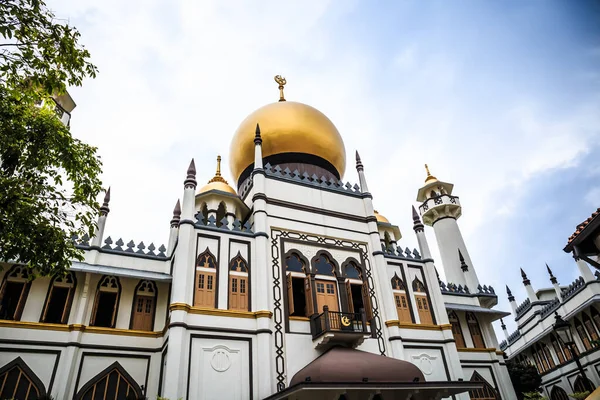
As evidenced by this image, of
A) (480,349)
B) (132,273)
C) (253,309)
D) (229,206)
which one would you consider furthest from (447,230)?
(132,273)

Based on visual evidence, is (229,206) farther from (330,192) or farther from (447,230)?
(447,230)

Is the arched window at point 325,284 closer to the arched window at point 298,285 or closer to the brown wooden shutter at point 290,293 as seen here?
the arched window at point 298,285

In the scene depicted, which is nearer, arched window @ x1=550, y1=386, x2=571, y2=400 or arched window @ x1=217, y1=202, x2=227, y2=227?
arched window @ x1=217, y1=202, x2=227, y2=227

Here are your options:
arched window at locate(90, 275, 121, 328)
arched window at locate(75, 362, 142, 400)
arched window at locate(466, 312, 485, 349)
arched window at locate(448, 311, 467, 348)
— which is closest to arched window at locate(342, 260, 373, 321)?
arched window at locate(448, 311, 467, 348)

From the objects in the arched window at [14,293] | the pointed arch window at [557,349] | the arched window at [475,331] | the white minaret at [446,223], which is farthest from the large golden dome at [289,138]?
the pointed arch window at [557,349]

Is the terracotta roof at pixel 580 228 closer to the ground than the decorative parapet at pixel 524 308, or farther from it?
closer to the ground

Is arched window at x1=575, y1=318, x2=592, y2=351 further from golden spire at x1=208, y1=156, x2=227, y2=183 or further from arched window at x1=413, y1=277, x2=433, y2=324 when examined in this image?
golden spire at x1=208, y1=156, x2=227, y2=183

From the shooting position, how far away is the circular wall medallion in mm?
10922

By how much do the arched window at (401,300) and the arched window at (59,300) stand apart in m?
10.1

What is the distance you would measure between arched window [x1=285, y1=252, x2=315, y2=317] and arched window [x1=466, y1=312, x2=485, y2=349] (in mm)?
7224

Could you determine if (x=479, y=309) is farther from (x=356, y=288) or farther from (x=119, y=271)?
(x=119, y=271)

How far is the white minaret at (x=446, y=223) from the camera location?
22.5 meters

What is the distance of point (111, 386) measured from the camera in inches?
431

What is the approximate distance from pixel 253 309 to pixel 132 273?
3.64m
